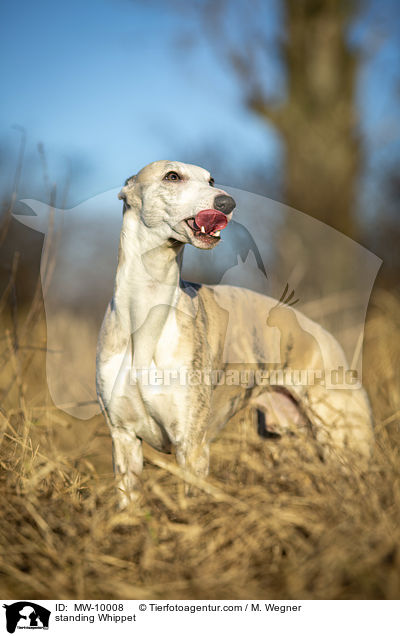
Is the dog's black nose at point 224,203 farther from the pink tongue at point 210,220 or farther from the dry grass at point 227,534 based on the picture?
the dry grass at point 227,534

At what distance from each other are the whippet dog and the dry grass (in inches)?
9.6

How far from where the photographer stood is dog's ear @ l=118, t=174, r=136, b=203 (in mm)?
2834

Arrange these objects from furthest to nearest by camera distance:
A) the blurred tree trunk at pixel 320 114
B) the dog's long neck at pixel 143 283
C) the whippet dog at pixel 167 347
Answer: the blurred tree trunk at pixel 320 114
the dog's long neck at pixel 143 283
the whippet dog at pixel 167 347

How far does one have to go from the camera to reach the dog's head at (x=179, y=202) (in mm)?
2535

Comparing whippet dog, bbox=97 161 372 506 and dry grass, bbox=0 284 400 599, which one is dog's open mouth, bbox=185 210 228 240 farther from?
dry grass, bbox=0 284 400 599

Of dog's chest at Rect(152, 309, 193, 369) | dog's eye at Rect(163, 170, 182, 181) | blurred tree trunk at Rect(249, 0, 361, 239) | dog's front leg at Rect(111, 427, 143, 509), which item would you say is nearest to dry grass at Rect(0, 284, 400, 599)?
dog's front leg at Rect(111, 427, 143, 509)

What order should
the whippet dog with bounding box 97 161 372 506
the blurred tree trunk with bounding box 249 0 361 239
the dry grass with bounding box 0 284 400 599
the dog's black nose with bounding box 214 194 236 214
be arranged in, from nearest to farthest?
1. the dry grass with bounding box 0 284 400 599
2. the dog's black nose with bounding box 214 194 236 214
3. the whippet dog with bounding box 97 161 372 506
4. the blurred tree trunk with bounding box 249 0 361 239

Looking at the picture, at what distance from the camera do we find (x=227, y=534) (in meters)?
1.94

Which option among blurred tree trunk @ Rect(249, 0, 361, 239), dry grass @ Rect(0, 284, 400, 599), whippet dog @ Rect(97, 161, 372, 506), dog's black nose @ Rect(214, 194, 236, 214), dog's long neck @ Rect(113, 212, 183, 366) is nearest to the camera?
dry grass @ Rect(0, 284, 400, 599)

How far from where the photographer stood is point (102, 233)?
3426 millimetres

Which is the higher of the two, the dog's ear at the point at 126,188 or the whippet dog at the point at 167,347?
the dog's ear at the point at 126,188

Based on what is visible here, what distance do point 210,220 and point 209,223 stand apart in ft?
0.05
